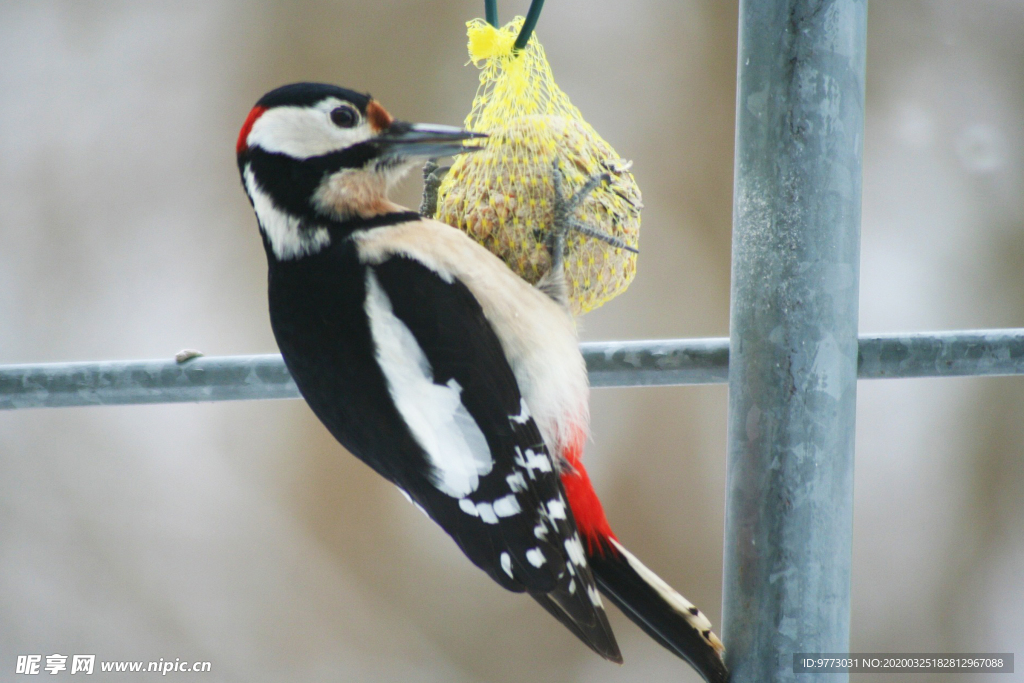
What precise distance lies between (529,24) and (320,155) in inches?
11.2

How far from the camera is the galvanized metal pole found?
82 cm

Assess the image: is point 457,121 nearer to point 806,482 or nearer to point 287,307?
point 287,307

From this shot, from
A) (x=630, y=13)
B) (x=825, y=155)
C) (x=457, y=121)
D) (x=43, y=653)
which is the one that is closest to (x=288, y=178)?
(x=825, y=155)

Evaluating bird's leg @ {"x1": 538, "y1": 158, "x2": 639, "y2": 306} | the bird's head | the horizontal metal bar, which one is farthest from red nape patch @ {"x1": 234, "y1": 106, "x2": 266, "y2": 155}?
bird's leg @ {"x1": 538, "y1": 158, "x2": 639, "y2": 306}

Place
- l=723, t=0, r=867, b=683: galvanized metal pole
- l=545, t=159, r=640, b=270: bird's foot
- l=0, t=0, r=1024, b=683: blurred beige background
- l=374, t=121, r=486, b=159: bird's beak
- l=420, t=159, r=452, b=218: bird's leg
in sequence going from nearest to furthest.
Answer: l=723, t=0, r=867, b=683: galvanized metal pole → l=374, t=121, r=486, b=159: bird's beak → l=545, t=159, r=640, b=270: bird's foot → l=420, t=159, r=452, b=218: bird's leg → l=0, t=0, r=1024, b=683: blurred beige background

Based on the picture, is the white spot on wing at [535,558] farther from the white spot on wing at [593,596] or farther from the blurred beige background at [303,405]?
the blurred beige background at [303,405]

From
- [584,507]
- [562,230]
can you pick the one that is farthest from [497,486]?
[562,230]

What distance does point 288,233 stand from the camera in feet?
3.44

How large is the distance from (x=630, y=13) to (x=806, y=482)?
1.97 m

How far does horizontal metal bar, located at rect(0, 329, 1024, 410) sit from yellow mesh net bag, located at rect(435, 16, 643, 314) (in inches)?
5.4

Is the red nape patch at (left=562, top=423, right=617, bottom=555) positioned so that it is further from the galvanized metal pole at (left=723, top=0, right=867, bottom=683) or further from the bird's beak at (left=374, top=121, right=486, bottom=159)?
the bird's beak at (left=374, top=121, right=486, bottom=159)

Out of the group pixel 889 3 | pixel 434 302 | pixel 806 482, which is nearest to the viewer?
pixel 806 482

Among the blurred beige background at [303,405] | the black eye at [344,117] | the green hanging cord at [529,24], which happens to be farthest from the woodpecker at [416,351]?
the blurred beige background at [303,405]

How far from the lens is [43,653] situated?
2584mm
